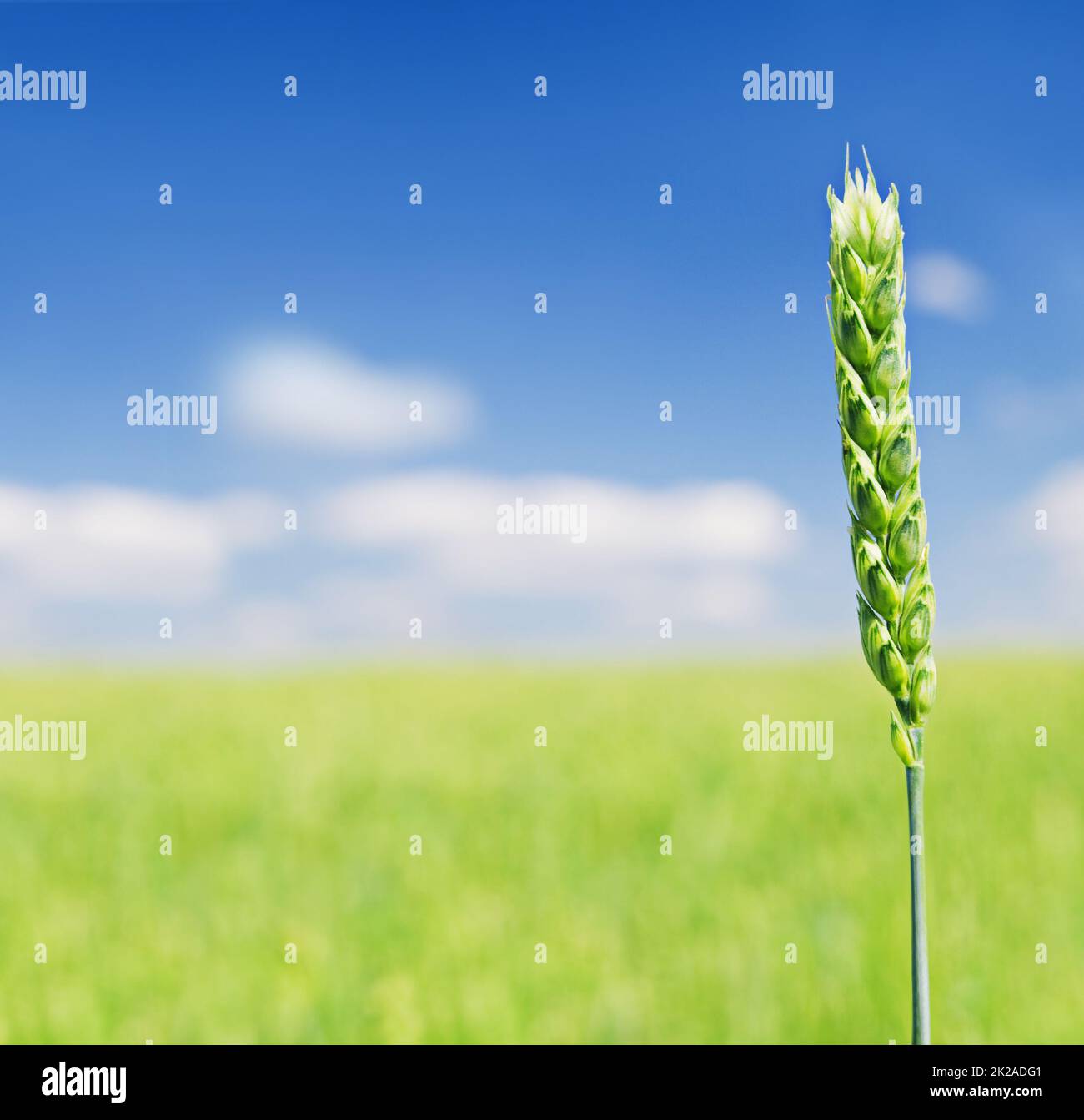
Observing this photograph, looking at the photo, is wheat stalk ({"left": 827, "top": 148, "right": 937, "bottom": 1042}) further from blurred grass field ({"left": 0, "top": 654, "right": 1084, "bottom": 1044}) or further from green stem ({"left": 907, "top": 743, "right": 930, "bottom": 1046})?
blurred grass field ({"left": 0, "top": 654, "right": 1084, "bottom": 1044})

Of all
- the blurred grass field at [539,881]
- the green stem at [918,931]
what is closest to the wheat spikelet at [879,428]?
the green stem at [918,931]

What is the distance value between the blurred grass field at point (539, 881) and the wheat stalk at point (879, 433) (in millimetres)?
5001

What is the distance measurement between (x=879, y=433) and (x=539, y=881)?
7138 mm

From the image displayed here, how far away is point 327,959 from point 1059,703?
11.2m

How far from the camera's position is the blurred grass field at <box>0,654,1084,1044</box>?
5.77 metres

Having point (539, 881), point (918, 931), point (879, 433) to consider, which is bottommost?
point (539, 881)

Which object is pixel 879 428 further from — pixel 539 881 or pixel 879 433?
pixel 539 881

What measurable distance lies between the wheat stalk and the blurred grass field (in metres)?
5.00

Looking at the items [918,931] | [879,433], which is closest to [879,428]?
[879,433]

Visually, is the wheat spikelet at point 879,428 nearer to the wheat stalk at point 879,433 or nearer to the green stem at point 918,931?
the wheat stalk at point 879,433

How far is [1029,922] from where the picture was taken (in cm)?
672

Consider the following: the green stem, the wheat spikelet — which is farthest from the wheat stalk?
the green stem

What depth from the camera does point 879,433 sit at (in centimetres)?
120
